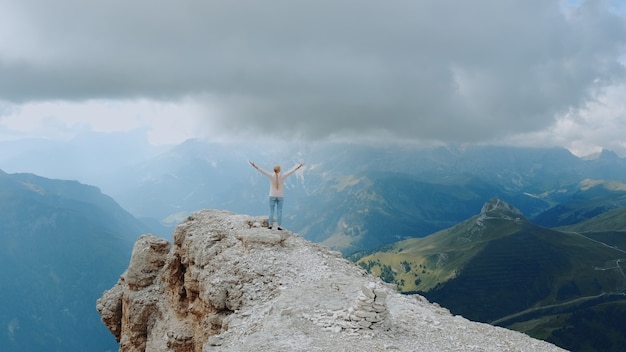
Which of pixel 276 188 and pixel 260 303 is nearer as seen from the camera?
pixel 260 303

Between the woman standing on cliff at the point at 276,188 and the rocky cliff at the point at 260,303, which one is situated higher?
the woman standing on cliff at the point at 276,188

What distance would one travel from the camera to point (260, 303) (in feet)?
102

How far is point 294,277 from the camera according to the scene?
32406 millimetres

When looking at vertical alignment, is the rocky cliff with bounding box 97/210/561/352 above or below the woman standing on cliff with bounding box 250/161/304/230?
below

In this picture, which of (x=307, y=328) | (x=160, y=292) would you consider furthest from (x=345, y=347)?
(x=160, y=292)

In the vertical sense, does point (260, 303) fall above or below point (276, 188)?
below

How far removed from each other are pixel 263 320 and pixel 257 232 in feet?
38.2

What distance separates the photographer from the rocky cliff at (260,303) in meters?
24.0

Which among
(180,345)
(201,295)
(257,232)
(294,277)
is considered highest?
(257,232)

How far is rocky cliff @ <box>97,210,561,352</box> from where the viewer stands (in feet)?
78.6

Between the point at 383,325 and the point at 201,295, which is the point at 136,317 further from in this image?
the point at 383,325

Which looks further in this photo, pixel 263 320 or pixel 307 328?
pixel 263 320

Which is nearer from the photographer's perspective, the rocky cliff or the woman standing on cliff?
the rocky cliff

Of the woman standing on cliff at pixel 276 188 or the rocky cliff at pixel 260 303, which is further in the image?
the woman standing on cliff at pixel 276 188
